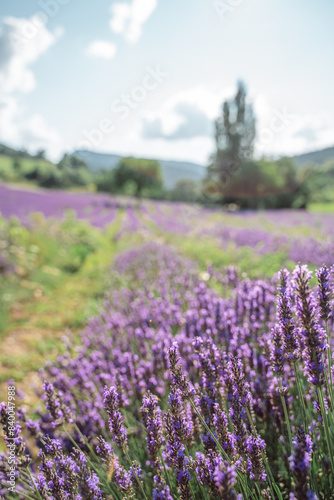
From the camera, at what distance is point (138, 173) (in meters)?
34.2

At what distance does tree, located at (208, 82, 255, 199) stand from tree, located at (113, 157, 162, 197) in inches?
269

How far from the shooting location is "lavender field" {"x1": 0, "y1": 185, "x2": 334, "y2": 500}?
131 centimetres

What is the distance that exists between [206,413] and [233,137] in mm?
33698

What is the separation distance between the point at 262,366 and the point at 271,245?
6190mm

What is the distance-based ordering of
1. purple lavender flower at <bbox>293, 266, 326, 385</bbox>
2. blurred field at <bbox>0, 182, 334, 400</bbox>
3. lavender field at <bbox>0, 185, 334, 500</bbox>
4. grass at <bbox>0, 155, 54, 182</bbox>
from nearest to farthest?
purple lavender flower at <bbox>293, 266, 326, 385</bbox> < lavender field at <bbox>0, 185, 334, 500</bbox> < blurred field at <bbox>0, 182, 334, 400</bbox> < grass at <bbox>0, 155, 54, 182</bbox>

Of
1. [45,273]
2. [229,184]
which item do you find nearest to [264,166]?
[229,184]

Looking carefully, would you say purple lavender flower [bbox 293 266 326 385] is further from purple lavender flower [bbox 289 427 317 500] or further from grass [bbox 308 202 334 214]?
grass [bbox 308 202 334 214]

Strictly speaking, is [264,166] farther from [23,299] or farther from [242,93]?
[23,299]

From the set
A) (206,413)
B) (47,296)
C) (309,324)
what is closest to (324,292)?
(309,324)

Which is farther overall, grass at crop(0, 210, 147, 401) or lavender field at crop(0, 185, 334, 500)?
grass at crop(0, 210, 147, 401)

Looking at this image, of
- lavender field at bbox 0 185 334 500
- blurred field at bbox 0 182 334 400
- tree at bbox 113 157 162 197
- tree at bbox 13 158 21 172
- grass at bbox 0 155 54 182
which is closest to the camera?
lavender field at bbox 0 185 334 500

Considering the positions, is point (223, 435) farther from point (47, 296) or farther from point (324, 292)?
point (47, 296)

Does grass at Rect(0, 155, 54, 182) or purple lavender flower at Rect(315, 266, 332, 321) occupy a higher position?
grass at Rect(0, 155, 54, 182)

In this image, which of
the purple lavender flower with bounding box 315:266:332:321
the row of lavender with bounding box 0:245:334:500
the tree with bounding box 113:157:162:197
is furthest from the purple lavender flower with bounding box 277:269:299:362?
the tree with bounding box 113:157:162:197
